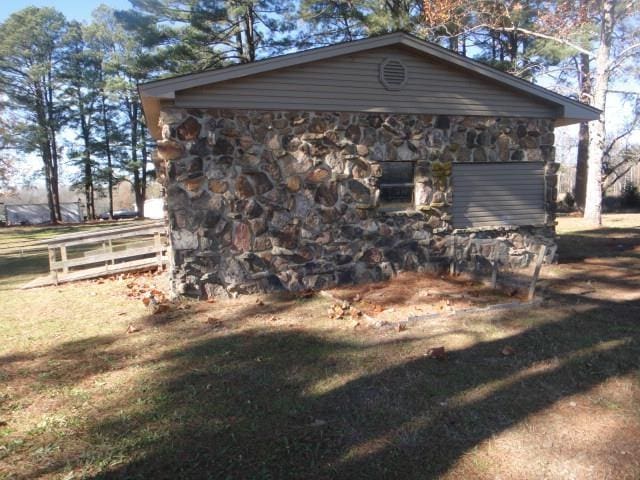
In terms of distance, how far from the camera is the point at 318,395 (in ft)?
11.7

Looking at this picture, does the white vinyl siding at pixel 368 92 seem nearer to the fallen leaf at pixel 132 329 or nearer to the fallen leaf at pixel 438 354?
the fallen leaf at pixel 132 329

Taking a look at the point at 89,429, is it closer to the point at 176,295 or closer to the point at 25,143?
the point at 176,295

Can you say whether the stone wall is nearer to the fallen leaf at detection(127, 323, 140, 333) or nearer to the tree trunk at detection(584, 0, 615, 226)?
the fallen leaf at detection(127, 323, 140, 333)

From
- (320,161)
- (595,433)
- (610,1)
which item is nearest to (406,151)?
A: (320,161)

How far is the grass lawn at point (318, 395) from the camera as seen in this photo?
272 cm

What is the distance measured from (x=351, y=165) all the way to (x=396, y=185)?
95 centimetres

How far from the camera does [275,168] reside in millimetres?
6738

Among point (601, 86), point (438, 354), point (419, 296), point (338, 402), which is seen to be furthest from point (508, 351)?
point (601, 86)

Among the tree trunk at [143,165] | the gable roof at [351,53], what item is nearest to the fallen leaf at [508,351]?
the gable roof at [351,53]

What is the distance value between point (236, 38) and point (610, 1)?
14.6 metres

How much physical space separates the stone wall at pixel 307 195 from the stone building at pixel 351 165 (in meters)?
0.02

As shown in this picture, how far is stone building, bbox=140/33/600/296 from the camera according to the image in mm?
6398

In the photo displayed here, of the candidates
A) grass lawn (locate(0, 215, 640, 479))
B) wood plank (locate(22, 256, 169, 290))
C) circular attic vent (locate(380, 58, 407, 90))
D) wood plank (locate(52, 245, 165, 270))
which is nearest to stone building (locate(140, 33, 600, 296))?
circular attic vent (locate(380, 58, 407, 90))

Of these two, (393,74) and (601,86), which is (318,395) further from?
(601,86)
